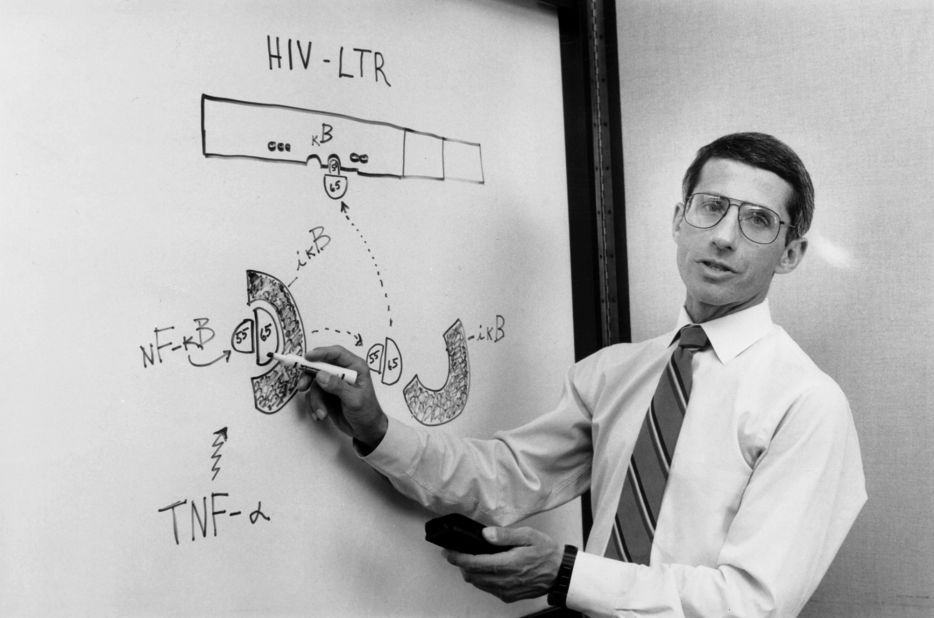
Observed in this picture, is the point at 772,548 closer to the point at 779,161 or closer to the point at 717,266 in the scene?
the point at 717,266

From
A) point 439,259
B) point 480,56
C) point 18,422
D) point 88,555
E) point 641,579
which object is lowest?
point 641,579

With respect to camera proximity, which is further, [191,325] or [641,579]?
[641,579]

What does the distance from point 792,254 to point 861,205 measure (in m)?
0.23

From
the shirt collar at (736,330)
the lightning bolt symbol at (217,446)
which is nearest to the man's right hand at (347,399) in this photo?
the lightning bolt symbol at (217,446)

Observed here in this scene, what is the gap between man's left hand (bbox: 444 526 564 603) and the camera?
44.2 inches

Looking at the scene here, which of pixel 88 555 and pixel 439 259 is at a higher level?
pixel 439 259

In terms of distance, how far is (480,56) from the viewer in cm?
138

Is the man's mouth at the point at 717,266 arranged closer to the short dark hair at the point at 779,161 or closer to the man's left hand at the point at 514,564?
the short dark hair at the point at 779,161

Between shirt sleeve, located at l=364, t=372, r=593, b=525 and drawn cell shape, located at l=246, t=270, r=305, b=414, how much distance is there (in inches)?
5.3

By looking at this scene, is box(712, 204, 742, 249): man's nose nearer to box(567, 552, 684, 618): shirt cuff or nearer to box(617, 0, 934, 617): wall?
box(617, 0, 934, 617): wall

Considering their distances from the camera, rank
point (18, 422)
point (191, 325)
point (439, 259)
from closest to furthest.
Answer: point (18, 422) → point (191, 325) → point (439, 259)

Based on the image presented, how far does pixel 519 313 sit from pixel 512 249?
9 cm

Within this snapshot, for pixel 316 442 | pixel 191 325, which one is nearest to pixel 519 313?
pixel 316 442

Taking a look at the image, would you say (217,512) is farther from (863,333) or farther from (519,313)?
(863,333)
